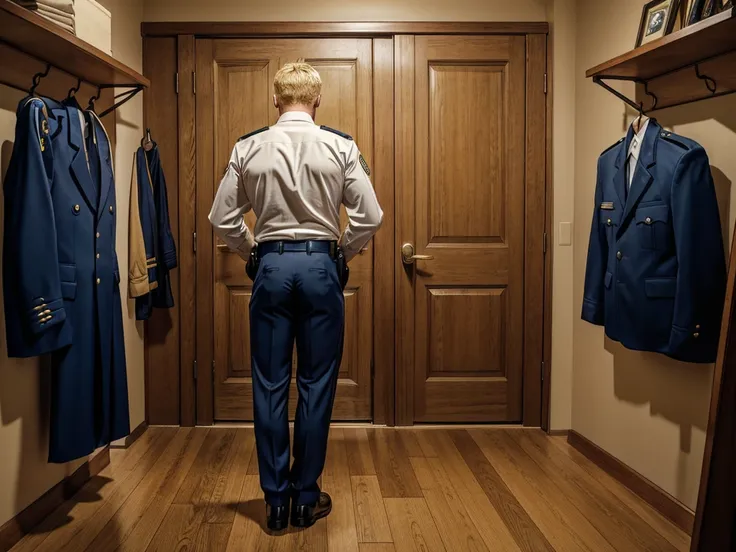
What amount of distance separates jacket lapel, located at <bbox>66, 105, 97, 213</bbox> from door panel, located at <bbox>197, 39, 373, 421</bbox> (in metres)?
1.17

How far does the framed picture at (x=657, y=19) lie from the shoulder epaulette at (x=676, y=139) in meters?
0.36

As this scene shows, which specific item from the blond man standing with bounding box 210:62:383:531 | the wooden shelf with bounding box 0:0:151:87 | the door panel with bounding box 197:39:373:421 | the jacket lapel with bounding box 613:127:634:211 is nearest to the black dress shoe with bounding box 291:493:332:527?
the blond man standing with bounding box 210:62:383:531

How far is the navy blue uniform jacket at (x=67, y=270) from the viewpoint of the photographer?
7.37 ft

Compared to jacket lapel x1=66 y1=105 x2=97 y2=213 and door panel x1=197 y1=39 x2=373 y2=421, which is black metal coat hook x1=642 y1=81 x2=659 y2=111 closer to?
door panel x1=197 y1=39 x2=373 y2=421

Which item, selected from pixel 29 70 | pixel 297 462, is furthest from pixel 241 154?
pixel 297 462

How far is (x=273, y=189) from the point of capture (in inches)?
97.0

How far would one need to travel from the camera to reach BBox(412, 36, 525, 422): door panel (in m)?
3.74

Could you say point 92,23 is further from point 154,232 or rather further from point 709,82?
point 709,82

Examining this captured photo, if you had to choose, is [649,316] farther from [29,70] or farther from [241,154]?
[29,70]

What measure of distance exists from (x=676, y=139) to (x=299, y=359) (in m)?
1.53

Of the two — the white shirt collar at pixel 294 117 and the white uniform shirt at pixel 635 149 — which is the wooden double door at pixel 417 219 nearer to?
the white uniform shirt at pixel 635 149

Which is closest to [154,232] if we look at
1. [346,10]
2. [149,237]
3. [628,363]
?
[149,237]

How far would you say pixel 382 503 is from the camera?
2.74 metres

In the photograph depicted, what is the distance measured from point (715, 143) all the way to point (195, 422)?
281cm
